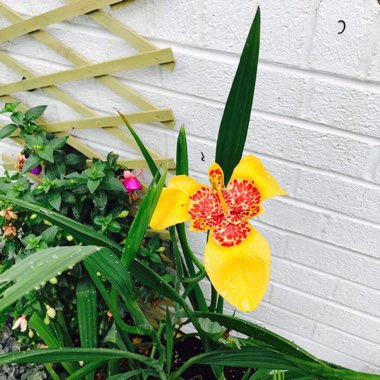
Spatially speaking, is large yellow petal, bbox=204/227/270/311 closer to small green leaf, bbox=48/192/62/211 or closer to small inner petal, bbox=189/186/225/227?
small inner petal, bbox=189/186/225/227

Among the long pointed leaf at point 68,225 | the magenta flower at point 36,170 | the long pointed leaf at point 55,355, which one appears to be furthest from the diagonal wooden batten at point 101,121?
the long pointed leaf at point 55,355

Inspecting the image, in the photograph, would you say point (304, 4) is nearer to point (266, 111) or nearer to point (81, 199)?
point (266, 111)

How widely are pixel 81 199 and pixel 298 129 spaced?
1.93 feet

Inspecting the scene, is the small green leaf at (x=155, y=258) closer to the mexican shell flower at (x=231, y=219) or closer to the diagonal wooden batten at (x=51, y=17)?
the mexican shell flower at (x=231, y=219)

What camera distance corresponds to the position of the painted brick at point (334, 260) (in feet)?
3.84

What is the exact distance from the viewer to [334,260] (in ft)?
3.94

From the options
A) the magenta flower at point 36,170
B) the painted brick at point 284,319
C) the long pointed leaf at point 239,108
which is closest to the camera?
the long pointed leaf at point 239,108

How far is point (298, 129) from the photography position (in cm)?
100

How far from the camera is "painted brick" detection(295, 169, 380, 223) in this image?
1.04 metres

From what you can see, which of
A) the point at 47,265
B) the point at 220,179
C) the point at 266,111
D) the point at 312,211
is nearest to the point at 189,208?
the point at 220,179

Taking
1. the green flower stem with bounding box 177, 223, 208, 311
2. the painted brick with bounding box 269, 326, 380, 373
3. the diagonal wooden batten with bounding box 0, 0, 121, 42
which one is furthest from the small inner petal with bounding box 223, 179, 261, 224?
the painted brick with bounding box 269, 326, 380, 373

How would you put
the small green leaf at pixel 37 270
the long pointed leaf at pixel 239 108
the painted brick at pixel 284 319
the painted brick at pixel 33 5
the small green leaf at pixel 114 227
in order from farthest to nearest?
the painted brick at pixel 284 319 → the small green leaf at pixel 114 227 → the painted brick at pixel 33 5 → the long pointed leaf at pixel 239 108 → the small green leaf at pixel 37 270

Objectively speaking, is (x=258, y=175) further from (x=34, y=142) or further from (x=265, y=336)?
(x=34, y=142)

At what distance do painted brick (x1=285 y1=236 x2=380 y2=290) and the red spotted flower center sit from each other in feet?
1.65
